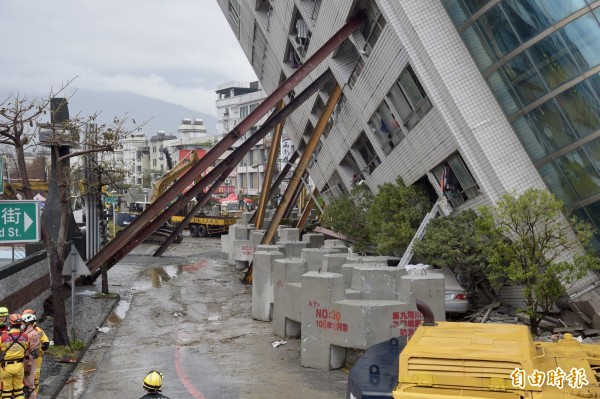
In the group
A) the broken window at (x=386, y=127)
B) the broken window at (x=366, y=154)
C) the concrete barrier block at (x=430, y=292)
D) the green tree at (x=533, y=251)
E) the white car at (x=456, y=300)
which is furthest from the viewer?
the broken window at (x=366, y=154)

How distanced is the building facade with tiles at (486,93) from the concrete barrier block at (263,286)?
17.3ft

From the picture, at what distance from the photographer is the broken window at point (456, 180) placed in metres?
18.9

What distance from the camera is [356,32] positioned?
2325 centimetres

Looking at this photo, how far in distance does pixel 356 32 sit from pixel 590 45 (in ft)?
31.2

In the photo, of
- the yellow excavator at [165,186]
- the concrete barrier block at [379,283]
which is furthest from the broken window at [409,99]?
the yellow excavator at [165,186]

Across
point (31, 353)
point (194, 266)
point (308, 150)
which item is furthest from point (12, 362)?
point (194, 266)

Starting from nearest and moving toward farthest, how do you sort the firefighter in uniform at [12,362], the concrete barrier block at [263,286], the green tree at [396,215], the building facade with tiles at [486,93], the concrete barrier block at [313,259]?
1. the firefighter in uniform at [12,362]
2. the building facade with tiles at [486,93]
3. the concrete barrier block at [313,259]
4. the concrete barrier block at [263,286]
5. the green tree at [396,215]

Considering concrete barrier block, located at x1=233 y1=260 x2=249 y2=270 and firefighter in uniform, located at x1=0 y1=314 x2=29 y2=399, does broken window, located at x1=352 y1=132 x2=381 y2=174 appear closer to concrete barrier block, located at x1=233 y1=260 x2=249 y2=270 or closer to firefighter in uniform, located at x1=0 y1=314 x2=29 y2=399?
concrete barrier block, located at x1=233 y1=260 x2=249 y2=270

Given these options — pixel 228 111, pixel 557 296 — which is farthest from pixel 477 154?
pixel 228 111

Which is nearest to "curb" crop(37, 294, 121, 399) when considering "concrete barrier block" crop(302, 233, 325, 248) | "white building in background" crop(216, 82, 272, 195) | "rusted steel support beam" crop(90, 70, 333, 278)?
"rusted steel support beam" crop(90, 70, 333, 278)

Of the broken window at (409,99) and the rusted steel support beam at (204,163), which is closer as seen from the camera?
the broken window at (409,99)

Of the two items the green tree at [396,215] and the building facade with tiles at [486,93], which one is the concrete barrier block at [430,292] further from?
the green tree at [396,215]

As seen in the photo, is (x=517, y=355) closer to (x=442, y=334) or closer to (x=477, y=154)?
(x=442, y=334)

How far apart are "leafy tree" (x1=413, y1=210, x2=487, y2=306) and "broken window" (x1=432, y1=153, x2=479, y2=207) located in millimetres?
1113
